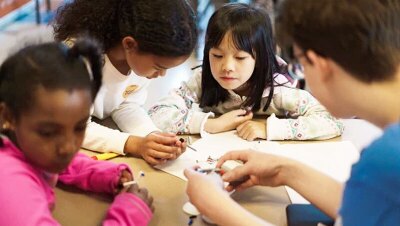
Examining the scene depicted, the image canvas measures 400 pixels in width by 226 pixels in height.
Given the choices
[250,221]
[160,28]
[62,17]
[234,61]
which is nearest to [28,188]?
[250,221]

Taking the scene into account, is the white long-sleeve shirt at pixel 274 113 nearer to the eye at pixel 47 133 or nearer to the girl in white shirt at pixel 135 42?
the girl in white shirt at pixel 135 42

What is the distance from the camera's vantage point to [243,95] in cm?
144

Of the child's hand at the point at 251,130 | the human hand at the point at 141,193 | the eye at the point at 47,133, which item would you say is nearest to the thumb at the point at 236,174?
the human hand at the point at 141,193

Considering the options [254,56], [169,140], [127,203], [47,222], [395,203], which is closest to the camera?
[395,203]

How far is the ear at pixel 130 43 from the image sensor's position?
1106 mm

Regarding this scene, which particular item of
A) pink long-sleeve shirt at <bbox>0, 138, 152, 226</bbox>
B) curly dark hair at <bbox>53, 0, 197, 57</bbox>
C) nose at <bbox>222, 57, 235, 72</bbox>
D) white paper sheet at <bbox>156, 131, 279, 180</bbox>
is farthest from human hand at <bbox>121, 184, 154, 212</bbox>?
nose at <bbox>222, 57, 235, 72</bbox>

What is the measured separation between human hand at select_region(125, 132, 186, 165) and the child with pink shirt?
0.94 ft

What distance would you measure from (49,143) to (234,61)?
0.72 metres

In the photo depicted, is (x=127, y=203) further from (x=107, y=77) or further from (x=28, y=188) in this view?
(x=107, y=77)

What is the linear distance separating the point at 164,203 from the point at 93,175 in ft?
0.52

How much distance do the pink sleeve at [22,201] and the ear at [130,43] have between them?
47cm

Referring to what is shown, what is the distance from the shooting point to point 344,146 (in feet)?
3.78

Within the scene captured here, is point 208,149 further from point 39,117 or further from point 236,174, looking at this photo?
point 39,117

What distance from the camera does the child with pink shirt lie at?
696mm
